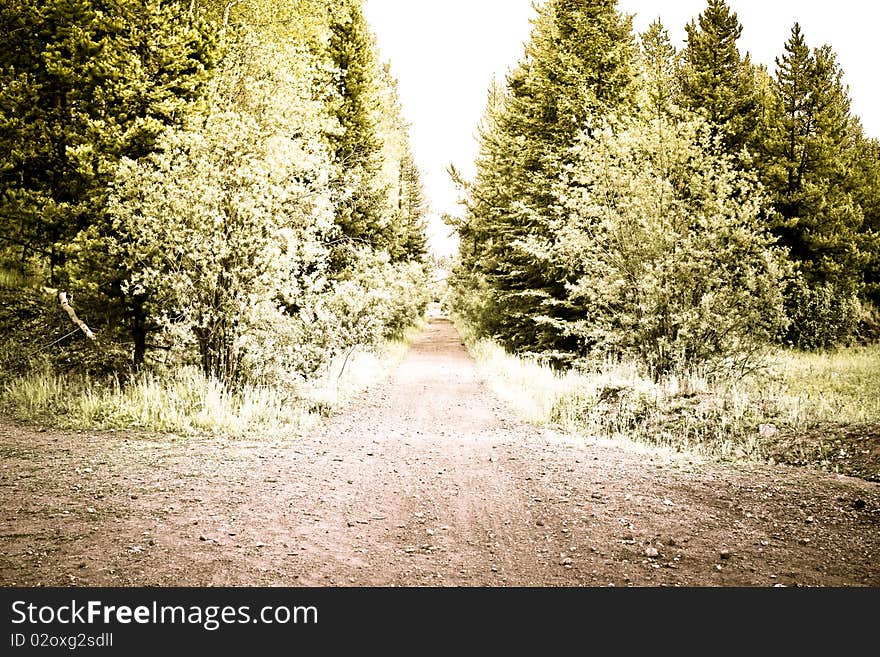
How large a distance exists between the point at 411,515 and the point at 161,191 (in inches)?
318

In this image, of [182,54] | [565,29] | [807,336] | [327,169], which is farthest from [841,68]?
[182,54]

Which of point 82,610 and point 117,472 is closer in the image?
point 82,610

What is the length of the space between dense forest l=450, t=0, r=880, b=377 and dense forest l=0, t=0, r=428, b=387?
6255 millimetres

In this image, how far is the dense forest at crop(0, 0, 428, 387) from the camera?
11.0 metres

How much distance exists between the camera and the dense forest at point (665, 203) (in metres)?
12.7

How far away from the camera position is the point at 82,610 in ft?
12.4

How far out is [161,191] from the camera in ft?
35.6

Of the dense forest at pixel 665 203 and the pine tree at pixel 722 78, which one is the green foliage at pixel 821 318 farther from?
the pine tree at pixel 722 78

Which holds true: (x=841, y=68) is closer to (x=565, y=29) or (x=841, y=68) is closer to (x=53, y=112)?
(x=565, y=29)

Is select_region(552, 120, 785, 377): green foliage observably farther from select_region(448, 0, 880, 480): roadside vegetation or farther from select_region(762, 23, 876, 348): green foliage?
select_region(762, 23, 876, 348): green foliage

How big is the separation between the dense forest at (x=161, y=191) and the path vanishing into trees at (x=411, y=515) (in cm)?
318

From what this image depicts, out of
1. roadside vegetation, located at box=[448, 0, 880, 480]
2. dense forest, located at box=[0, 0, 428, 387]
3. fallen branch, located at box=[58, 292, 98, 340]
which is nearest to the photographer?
dense forest, located at box=[0, 0, 428, 387]

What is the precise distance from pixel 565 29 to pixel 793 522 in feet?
57.7

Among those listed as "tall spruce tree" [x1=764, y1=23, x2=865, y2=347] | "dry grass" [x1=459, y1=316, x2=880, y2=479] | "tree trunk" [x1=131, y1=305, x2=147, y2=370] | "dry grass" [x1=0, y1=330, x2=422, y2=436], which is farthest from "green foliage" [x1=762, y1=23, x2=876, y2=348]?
"tree trunk" [x1=131, y1=305, x2=147, y2=370]
